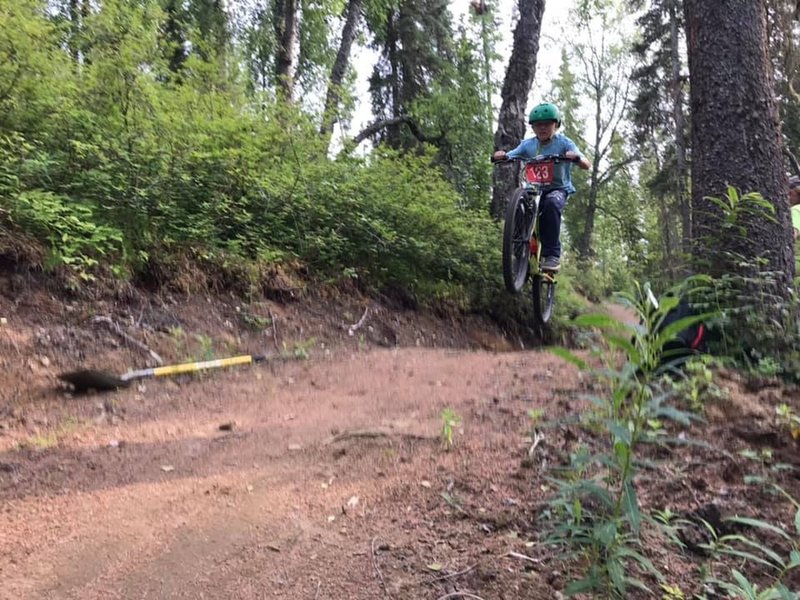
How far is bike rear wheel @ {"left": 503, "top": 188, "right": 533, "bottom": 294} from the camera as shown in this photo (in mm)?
6035

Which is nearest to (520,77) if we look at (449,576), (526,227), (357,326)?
(526,227)

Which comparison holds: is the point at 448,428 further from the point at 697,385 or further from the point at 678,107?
the point at 678,107

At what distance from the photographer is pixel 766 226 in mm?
4199

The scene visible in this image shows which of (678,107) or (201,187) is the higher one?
(678,107)

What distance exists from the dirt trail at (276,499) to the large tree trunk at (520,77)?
20.0 feet

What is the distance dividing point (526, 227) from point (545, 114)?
1.26m

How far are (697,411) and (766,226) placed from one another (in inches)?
74.6

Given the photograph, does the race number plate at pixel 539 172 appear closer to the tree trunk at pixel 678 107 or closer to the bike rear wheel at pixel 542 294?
the bike rear wheel at pixel 542 294

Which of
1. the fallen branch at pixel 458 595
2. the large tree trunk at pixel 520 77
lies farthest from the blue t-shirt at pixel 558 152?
the fallen branch at pixel 458 595

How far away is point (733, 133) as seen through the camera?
4383 mm

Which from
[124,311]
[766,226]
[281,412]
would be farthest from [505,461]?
[124,311]

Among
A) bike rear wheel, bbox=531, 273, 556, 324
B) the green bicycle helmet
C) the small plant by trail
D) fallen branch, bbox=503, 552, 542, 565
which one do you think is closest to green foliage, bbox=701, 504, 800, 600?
fallen branch, bbox=503, 552, 542, 565

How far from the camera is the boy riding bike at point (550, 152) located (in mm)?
6395

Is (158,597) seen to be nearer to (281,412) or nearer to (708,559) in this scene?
(708,559)
